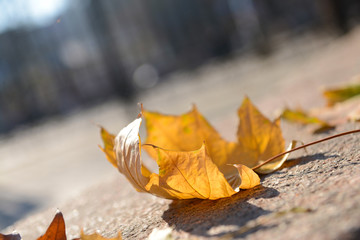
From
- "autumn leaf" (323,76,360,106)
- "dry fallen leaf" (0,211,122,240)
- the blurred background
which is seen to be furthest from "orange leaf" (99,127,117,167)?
the blurred background

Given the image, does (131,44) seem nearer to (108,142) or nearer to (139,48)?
(139,48)

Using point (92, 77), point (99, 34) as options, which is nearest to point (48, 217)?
point (99, 34)

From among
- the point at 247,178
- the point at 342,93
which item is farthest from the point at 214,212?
the point at 342,93

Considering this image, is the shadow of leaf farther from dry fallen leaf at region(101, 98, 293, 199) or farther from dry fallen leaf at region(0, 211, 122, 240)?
dry fallen leaf at region(0, 211, 122, 240)

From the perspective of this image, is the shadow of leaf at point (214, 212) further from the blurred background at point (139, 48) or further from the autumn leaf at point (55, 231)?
the blurred background at point (139, 48)

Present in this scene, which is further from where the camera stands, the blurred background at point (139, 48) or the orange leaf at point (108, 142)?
the blurred background at point (139, 48)

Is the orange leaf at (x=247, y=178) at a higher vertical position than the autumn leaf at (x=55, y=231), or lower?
lower

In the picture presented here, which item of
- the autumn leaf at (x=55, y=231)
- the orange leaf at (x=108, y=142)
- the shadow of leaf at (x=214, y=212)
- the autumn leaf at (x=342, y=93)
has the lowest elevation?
the autumn leaf at (x=342, y=93)

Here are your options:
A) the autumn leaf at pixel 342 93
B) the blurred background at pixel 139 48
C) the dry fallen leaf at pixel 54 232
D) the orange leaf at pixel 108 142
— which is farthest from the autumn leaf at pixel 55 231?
the blurred background at pixel 139 48
